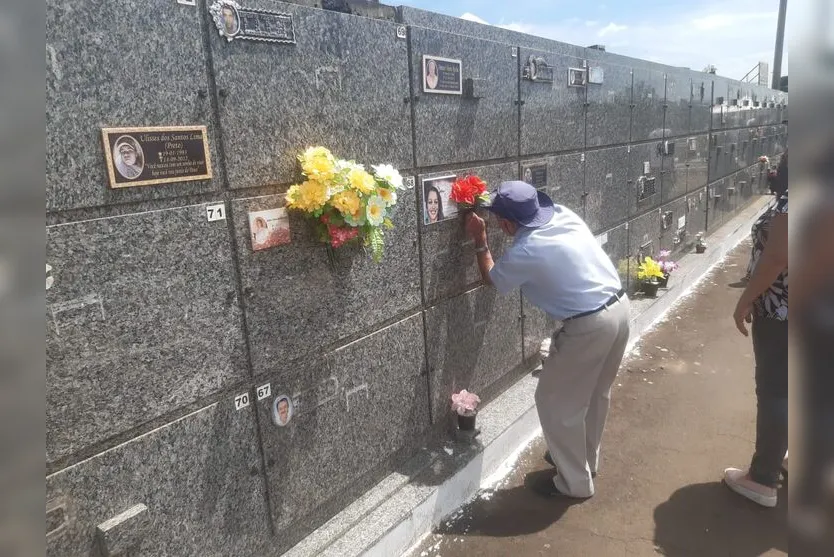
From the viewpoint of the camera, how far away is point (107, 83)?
5.95ft

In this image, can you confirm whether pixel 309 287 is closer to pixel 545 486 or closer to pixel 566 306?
pixel 566 306

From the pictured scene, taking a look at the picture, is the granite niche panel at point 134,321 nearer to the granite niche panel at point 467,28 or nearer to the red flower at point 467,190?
the red flower at point 467,190

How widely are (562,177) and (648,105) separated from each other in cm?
253

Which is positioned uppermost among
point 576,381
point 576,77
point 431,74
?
point 576,77

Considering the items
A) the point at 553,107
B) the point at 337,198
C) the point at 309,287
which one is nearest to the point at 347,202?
the point at 337,198

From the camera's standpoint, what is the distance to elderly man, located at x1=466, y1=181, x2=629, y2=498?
126 inches

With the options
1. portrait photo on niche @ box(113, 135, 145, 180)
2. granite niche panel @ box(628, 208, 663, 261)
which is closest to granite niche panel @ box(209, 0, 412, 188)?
portrait photo on niche @ box(113, 135, 145, 180)

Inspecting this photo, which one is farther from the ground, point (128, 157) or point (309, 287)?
point (128, 157)

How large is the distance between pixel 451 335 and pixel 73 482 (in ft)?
7.46

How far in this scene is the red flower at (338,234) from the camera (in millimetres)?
2500

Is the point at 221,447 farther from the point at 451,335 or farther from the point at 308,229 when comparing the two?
the point at 451,335

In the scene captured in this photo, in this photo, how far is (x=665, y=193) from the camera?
757 centimetres
